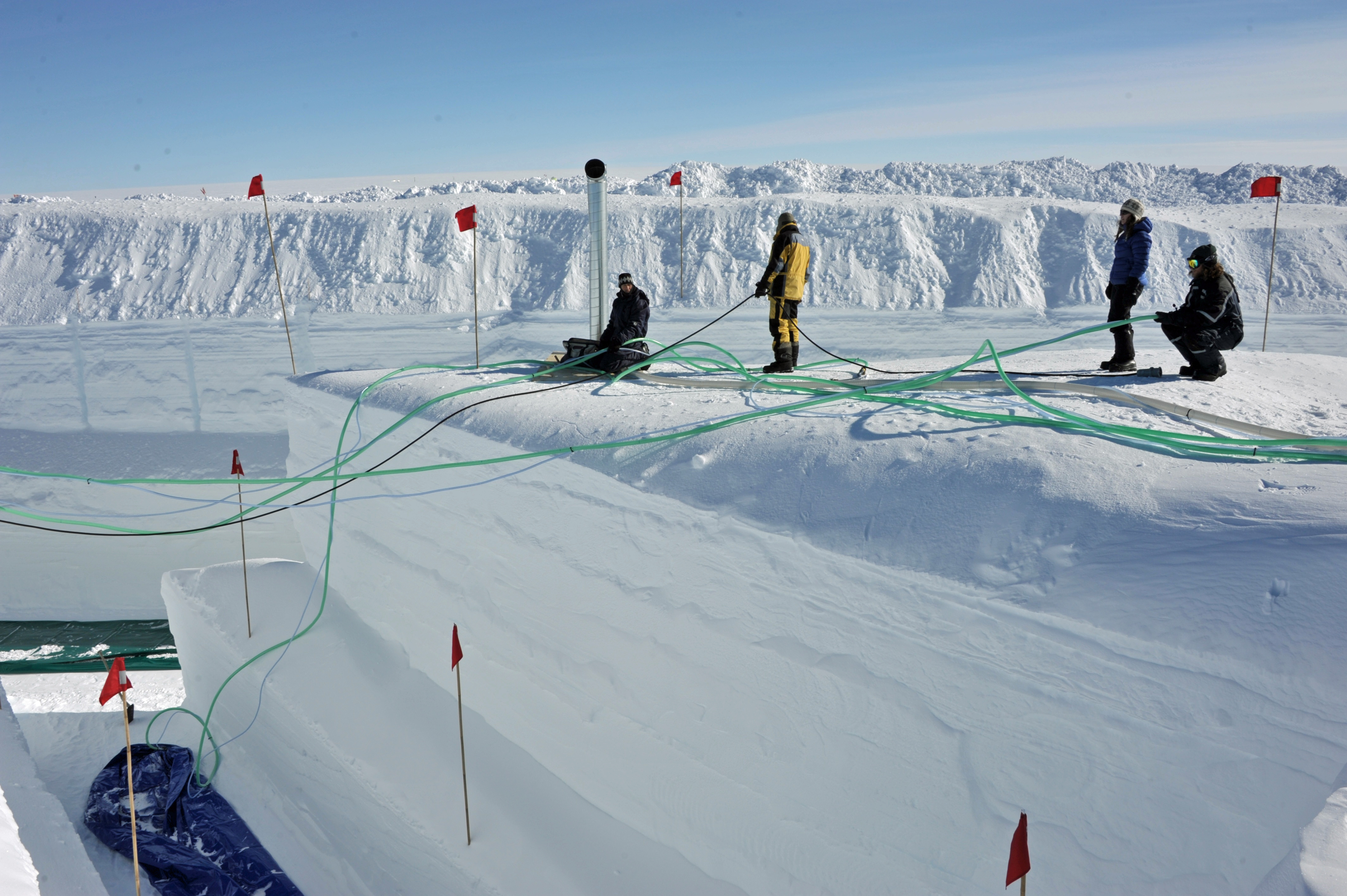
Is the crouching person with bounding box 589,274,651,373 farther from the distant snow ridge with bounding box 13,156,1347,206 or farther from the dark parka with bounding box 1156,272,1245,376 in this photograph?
the distant snow ridge with bounding box 13,156,1347,206

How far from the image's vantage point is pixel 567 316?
18.2 m

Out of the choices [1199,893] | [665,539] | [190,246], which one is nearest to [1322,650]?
[1199,893]

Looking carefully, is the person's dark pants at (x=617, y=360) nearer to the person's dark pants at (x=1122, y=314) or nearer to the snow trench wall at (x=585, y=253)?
the person's dark pants at (x=1122, y=314)

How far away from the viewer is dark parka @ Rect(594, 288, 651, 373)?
18.7 ft

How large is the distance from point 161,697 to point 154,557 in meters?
4.10

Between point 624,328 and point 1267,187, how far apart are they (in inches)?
243

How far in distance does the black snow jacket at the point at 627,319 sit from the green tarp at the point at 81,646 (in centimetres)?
673

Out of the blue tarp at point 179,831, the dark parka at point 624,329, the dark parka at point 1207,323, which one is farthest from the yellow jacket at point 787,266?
the blue tarp at point 179,831

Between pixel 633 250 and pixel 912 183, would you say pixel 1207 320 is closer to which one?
pixel 633 250

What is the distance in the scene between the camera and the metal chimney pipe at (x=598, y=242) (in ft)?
20.2

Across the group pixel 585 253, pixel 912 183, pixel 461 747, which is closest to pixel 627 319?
pixel 461 747

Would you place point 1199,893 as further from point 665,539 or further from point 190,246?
point 190,246

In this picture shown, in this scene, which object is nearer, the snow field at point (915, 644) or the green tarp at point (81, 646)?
the snow field at point (915, 644)

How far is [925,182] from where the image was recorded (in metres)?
28.3
